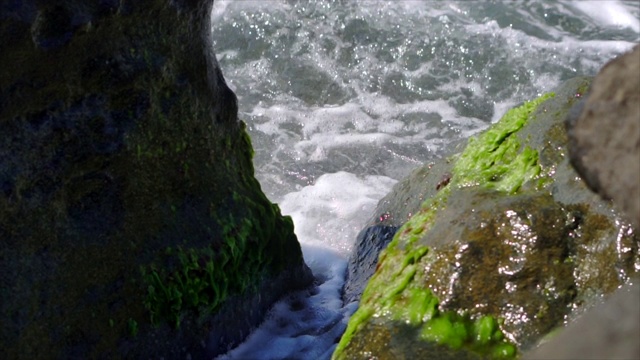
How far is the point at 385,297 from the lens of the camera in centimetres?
379

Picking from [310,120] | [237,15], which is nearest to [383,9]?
[237,15]

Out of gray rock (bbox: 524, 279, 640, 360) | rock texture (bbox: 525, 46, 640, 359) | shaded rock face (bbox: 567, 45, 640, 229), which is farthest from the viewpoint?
shaded rock face (bbox: 567, 45, 640, 229)

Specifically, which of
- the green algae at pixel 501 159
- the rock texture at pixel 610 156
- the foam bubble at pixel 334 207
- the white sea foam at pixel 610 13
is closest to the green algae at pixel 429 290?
the green algae at pixel 501 159

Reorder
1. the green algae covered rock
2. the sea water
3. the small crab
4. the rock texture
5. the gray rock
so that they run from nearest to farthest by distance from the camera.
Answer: the gray rock < the rock texture < the green algae covered rock < the small crab < the sea water

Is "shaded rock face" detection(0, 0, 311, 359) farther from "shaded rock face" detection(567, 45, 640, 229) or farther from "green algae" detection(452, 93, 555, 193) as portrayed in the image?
"shaded rock face" detection(567, 45, 640, 229)

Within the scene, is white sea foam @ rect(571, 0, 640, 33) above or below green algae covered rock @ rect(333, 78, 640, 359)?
above

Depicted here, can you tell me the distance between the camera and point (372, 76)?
8789 mm

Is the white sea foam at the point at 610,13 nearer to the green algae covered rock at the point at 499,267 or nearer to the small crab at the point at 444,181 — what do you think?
the small crab at the point at 444,181

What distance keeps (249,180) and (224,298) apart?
0.75 m

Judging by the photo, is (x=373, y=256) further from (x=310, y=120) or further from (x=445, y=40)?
(x=445, y=40)

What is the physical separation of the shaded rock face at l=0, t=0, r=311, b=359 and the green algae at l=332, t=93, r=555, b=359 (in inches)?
35.5

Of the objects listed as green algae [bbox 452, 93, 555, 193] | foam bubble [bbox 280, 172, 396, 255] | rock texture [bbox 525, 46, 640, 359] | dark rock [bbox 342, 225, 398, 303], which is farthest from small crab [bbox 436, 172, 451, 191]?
rock texture [bbox 525, 46, 640, 359]

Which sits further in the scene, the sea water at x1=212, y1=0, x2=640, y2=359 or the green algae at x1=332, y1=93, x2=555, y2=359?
the sea water at x1=212, y1=0, x2=640, y2=359

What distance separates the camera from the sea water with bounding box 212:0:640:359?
7312 mm
